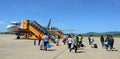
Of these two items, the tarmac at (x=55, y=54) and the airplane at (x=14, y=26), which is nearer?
the tarmac at (x=55, y=54)

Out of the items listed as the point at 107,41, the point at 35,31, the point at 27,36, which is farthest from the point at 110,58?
the point at 27,36

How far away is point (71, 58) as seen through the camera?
1756cm

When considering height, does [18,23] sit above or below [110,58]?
above

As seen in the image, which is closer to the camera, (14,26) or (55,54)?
(55,54)

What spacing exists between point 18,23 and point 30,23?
4.80 m

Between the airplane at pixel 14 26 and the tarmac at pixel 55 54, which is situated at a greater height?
the airplane at pixel 14 26

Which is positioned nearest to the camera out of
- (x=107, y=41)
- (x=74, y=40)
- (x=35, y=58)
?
(x=35, y=58)

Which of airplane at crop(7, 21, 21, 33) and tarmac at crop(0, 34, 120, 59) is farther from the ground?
airplane at crop(7, 21, 21, 33)

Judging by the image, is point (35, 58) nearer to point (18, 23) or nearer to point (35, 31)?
point (35, 31)

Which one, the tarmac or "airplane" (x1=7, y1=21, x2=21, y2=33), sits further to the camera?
"airplane" (x1=7, y1=21, x2=21, y2=33)

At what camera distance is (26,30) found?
5900cm

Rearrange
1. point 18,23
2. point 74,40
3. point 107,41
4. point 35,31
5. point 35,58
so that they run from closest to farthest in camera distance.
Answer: point 35,58
point 74,40
point 107,41
point 35,31
point 18,23

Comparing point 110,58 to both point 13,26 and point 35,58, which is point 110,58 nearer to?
point 35,58

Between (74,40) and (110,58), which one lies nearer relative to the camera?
(110,58)
